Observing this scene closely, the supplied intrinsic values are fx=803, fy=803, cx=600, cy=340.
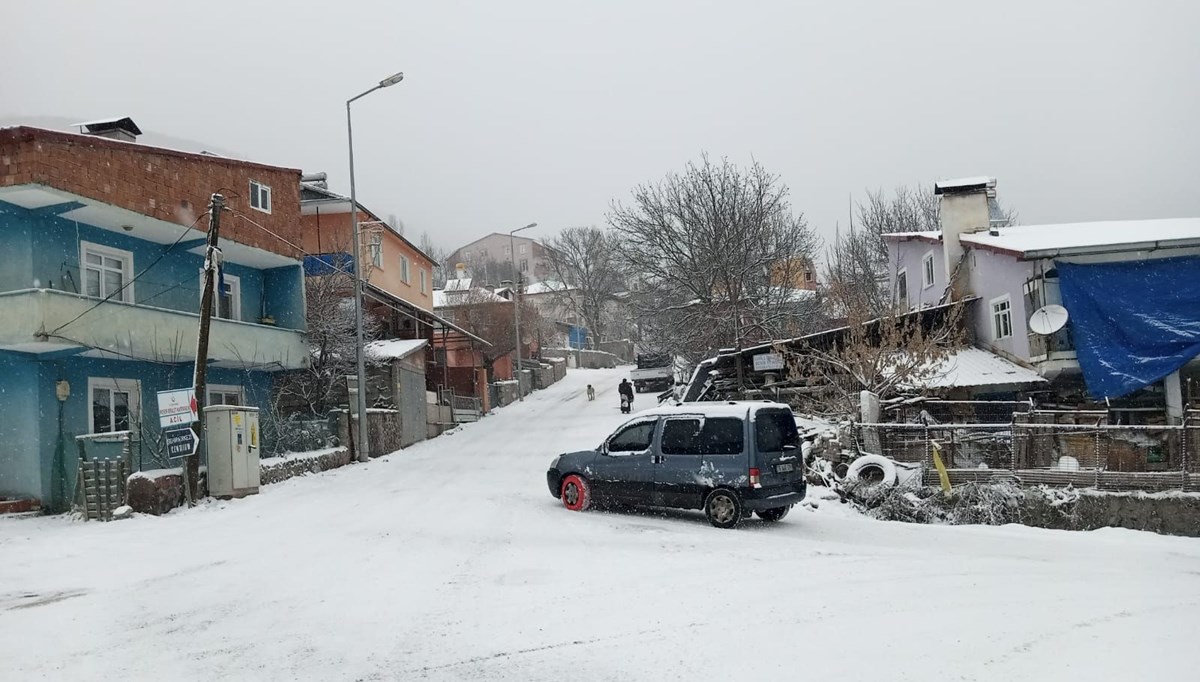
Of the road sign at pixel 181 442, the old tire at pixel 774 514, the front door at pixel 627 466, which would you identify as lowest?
the old tire at pixel 774 514

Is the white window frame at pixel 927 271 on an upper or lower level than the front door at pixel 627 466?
upper

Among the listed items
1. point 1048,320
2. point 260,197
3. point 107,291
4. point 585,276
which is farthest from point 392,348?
point 585,276

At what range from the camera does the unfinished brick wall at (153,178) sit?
15867mm

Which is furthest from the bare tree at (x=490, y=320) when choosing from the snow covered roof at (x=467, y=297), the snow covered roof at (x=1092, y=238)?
the snow covered roof at (x=1092, y=238)

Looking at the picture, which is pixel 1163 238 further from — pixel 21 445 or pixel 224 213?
pixel 21 445

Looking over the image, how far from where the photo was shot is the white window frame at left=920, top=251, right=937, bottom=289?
3128 cm

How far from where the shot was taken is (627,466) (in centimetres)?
1294

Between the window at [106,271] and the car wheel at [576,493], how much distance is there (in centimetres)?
1177

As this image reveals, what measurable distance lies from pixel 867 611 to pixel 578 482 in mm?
6913

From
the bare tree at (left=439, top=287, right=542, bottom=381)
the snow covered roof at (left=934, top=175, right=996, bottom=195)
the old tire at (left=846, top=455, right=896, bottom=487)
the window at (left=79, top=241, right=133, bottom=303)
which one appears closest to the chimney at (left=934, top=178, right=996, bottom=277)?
the snow covered roof at (left=934, top=175, right=996, bottom=195)

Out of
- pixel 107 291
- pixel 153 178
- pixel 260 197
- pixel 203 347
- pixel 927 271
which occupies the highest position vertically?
pixel 260 197

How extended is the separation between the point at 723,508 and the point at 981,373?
15.7m

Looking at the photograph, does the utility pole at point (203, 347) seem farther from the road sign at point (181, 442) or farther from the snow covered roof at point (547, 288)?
the snow covered roof at point (547, 288)

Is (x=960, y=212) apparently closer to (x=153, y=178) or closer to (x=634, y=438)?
(x=634, y=438)
